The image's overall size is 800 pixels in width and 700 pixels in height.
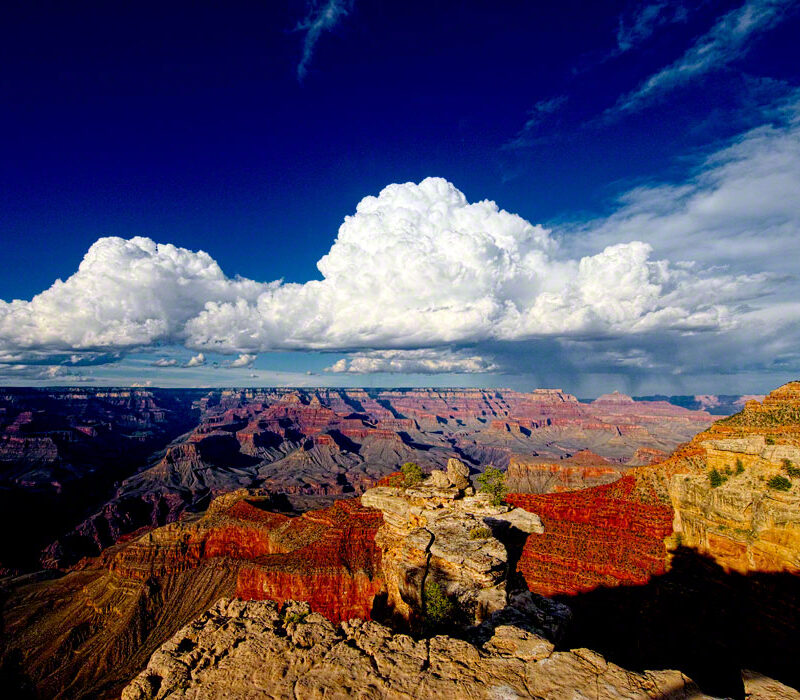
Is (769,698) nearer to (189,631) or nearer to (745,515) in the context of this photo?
(189,631)

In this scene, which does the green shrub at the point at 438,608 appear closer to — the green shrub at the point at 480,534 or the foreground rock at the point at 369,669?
the green shrub at the point at 480,534

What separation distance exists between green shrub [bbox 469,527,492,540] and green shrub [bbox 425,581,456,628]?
16.6 feet

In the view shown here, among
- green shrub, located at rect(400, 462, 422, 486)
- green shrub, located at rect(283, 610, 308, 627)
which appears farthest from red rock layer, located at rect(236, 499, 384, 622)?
green shrub, located at rect(283, 610, 308, 627)

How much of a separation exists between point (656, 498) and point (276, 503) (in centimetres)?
7234

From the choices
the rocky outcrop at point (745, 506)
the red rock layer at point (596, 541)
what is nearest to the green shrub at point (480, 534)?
the red rock layer at point (596, 541)

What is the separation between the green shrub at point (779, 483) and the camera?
2406 cm

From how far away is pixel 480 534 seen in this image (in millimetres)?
28484

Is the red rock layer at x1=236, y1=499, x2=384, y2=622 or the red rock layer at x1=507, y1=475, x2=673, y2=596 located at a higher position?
the red rock layer at x1=507, y1=475, x2=673, y2=596

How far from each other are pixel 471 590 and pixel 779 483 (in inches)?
799

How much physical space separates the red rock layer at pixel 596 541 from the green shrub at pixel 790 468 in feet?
52.8

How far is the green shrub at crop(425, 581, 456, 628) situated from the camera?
22.6 metres

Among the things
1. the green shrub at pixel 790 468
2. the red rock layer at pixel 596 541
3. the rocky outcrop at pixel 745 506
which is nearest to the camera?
the rocky outcrop at pixel 745 506

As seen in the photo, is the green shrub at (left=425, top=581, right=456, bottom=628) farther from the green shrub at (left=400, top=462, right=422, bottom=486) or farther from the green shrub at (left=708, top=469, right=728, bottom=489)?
the green shrub at (left=400, top=462, right=422, bottom=486)

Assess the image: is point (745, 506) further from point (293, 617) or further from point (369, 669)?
point (293, 617)
